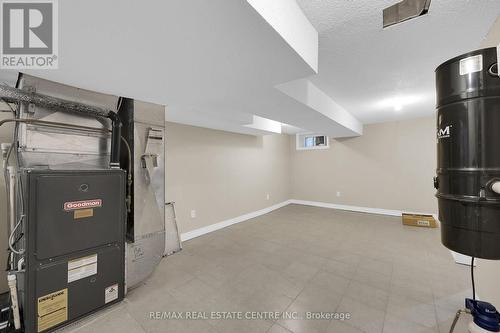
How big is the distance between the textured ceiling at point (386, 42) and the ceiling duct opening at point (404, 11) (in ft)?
0.14

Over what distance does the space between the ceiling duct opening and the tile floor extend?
7.04 ft

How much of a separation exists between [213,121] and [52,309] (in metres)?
2.61

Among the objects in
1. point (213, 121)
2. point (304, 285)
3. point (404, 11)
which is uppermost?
point (404, 11)

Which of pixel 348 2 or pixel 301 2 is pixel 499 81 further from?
pixel 301 2

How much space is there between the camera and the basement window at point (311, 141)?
18.8 ft

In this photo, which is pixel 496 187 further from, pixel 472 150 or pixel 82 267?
pixel 82 267

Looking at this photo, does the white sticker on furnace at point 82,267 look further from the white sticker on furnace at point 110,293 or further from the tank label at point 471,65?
the tank label at point 471,65

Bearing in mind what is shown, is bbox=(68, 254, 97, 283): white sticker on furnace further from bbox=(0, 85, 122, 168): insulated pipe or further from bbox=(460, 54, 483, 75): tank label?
bbox=(460, 54, 483, 75): tank label

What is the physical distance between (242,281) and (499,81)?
2324 mm

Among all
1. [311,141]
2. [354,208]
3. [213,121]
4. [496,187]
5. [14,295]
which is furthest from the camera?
[311,141]

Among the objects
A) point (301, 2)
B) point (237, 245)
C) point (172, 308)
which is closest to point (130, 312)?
point (172, 308)

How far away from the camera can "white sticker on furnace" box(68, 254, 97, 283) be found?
1501mm

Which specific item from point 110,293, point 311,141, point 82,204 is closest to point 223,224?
point 110,293

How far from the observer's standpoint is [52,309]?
4.65ft
